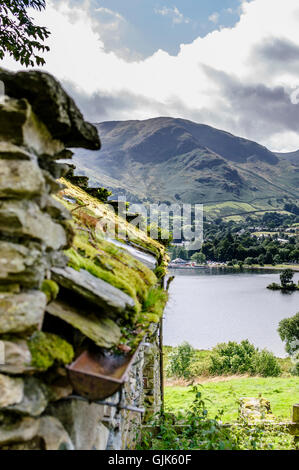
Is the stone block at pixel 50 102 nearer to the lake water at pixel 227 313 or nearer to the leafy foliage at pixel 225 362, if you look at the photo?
the leafy foliage at pixel 225 362

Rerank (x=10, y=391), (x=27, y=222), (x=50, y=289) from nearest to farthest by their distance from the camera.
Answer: (x=10, y=391), (x=27, y=222), (x=50, y=289)

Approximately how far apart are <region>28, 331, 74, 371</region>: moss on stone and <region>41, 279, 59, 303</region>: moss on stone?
0.26 meters

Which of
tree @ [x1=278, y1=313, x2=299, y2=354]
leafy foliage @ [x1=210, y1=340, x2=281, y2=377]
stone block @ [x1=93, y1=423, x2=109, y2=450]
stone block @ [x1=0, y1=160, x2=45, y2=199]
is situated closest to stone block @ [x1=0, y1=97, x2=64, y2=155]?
stone block @ [x1=0, y1=160, x2=45, y2=199]

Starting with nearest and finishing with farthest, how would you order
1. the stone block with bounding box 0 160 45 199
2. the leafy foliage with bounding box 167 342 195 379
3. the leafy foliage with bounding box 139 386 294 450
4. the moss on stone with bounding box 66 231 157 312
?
the stone block with bounding box 0 160 45 199, the moss on stone with bounding box 66 231 157 312, the leafy foliage with bounding box 139 386 294 450, the leafy foliage with bounding box 167 342 195 379

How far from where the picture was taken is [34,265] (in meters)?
2.26

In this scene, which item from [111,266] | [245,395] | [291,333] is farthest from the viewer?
[291,333]

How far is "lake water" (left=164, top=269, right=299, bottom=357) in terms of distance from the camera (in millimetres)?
43219

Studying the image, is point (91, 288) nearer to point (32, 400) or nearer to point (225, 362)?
point (32, 400)

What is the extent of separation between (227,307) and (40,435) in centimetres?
5154

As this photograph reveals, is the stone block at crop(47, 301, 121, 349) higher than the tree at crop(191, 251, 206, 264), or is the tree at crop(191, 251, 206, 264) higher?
the tree at crop(191, 251, 206, 264)

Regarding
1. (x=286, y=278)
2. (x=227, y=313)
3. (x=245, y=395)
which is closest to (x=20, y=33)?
(x=245, y=395)

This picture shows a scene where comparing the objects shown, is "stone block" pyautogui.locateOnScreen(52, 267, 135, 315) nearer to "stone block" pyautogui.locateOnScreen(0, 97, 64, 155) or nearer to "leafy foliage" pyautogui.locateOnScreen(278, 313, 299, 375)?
"stone block" pyautogui.locateOnScreen(0, 97, 64, 155)

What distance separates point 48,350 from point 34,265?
59 centimetres
